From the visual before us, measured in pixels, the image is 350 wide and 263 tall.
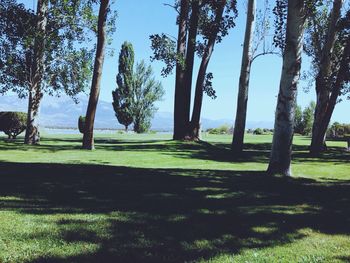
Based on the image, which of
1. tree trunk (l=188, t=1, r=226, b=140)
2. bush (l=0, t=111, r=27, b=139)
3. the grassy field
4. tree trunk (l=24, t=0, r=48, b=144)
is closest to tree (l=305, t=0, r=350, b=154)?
tree trunk (l=188, t=1, r=226, b=140)

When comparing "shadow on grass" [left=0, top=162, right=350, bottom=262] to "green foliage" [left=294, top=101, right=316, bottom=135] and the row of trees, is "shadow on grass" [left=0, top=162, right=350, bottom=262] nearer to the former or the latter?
the row of trees

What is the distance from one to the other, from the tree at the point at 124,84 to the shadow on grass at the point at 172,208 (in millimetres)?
58441

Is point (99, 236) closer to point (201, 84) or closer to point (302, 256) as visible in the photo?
point (302, 256)

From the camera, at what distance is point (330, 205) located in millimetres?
9398

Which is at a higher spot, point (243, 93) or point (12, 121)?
point (243, 93)

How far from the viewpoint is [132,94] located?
2867 inches

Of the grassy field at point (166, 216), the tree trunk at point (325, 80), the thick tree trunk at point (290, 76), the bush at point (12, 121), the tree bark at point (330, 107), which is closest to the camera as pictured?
the grassy field at point (166, 216)

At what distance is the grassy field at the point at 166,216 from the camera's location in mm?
5996

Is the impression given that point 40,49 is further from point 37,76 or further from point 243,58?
point 243,58

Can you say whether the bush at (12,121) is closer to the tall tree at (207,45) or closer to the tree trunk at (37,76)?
the tree trunk at (37,76)

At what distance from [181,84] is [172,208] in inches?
798

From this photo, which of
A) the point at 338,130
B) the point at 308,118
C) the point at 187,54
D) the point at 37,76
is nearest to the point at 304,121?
the point at 308,118

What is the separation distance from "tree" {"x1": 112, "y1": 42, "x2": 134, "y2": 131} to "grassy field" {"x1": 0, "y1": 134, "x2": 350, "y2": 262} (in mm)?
58032

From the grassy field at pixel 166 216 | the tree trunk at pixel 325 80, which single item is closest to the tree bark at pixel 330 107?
the tree trunk at pixel 325 80
